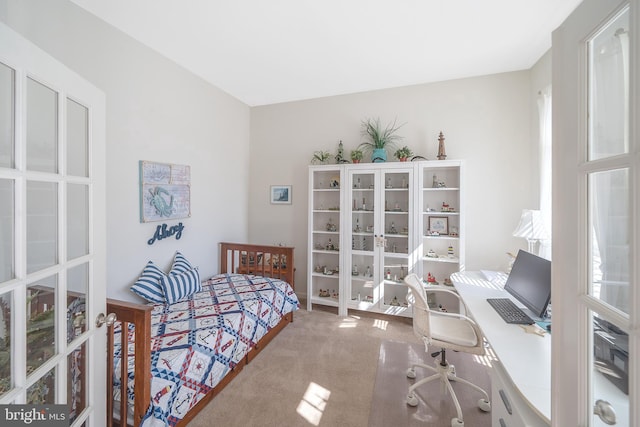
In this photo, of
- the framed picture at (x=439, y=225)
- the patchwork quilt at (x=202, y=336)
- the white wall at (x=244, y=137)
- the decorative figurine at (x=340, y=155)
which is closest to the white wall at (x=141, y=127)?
the white wall at (x=244, y=137)

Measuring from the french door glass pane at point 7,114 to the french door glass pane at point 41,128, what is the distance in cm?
5

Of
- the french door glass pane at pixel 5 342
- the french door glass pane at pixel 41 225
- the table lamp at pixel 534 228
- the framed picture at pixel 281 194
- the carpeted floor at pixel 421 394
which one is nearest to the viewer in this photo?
the french door glass pane at pixel 5 342

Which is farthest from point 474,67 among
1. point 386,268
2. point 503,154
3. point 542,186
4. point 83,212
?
point 83,212

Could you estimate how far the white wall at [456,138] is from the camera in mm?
2934

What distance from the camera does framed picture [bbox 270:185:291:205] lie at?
3.89m

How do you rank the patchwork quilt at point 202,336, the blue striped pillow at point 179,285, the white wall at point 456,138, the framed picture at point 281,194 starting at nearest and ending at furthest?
the patchwork quilt at point 202,336 → the blue striped pillow at point 179,285 → the white wall at point 456,138 → the framed picture at point 281,194

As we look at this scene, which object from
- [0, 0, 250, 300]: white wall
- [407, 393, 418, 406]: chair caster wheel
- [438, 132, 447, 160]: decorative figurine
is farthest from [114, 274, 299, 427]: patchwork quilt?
[438, 132, 447, 160]: decorative figurine

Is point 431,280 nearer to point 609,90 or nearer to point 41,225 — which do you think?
point 609,90

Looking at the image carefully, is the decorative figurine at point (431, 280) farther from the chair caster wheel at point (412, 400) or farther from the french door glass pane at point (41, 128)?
the french door glass pane at point (41, 128)

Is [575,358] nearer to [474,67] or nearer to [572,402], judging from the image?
[572,402]

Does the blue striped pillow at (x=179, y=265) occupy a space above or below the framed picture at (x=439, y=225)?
below

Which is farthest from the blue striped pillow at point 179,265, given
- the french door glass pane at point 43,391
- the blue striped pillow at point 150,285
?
the french door glass pane at point 43,391

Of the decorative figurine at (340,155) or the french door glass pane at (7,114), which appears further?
the decorative figurine at (340,155)

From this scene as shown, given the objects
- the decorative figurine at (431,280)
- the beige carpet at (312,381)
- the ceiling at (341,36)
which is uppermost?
the ceiling at (341,36)
